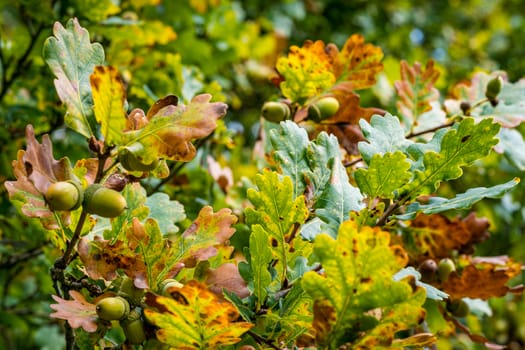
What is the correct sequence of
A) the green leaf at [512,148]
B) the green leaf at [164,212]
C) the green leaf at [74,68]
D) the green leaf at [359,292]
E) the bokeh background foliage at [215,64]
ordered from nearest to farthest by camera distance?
1. the green leaf at [359,292]
2. the green leaf at [74,68]
3. the green leaf at [164,212]
4. the green leaf at [512,148]
5. the bokeh background foliage at [215,64]

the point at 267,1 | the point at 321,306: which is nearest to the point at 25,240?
the point at 321,306

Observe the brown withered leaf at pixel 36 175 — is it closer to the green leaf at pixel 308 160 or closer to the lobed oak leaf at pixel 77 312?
the lobed oak leaf at pixel 77 312

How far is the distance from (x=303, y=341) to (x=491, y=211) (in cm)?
169

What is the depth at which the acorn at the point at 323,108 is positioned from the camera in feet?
3.90

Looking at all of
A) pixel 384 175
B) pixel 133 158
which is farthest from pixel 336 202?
pixel 133 158

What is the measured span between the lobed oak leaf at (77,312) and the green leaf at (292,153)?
352mm

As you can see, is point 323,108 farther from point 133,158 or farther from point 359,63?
point 133,158

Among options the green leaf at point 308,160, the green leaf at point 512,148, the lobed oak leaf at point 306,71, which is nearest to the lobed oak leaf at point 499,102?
the green leaf at point 512,148

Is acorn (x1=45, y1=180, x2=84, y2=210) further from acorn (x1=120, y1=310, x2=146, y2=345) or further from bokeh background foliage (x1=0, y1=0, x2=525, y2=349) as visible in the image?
bokeh background foliage (x1=0, y1=0, x2=525, y2=349)

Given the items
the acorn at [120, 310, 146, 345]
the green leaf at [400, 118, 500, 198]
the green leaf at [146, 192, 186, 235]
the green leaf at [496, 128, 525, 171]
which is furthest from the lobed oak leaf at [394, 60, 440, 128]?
the acorn at [120, 310, 146, 345]

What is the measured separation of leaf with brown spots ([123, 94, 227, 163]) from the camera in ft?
2.58

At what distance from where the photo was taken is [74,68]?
86 cm

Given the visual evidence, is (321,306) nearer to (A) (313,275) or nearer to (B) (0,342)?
(A) (313,275)

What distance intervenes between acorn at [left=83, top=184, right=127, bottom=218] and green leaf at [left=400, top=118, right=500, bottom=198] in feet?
1.44
